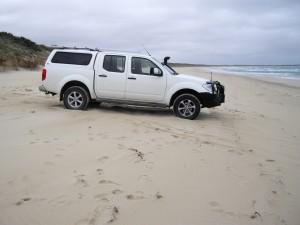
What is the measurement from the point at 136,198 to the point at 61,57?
6.92 m

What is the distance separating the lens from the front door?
9.31 metres

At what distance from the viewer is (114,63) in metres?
9.53

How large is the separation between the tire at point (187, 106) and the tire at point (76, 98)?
2.62 metres

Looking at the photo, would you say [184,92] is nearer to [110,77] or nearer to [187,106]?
[187,106]

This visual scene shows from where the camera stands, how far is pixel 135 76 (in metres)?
9.35

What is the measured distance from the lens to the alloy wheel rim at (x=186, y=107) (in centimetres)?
916

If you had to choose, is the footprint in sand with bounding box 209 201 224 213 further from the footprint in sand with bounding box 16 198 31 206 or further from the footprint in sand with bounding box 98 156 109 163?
the footprint in sand with bounding box 16 198 31 206

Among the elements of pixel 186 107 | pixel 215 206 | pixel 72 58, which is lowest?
pixel 215 206

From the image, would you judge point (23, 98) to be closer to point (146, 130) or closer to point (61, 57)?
point (61, 57)

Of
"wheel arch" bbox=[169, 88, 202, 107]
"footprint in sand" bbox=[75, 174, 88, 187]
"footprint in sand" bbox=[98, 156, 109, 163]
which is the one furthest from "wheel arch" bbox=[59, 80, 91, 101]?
"footprint in sand" bbox=[75, 174, 88, 187]

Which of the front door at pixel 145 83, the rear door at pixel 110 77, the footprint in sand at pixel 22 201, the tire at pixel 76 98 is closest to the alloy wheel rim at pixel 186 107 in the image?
the front door at pixel 145 83

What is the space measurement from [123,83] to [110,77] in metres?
0.42

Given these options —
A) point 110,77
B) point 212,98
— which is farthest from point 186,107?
point 110,77

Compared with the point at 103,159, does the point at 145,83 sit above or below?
above
